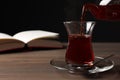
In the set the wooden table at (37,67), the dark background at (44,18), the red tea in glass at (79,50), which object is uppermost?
the dark background at (44,18)

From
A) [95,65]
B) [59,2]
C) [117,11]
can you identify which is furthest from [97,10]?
[59,2]

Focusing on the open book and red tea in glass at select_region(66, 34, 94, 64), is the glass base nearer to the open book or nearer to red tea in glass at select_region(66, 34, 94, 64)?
red tea in glass at select_region(66, 34, 94, 64)

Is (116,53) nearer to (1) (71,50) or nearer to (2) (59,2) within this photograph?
(1) (71,50)

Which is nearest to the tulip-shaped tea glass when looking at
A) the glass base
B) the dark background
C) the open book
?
the glass base

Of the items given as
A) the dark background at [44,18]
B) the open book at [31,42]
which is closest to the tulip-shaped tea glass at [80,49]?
the open book at [31,42]

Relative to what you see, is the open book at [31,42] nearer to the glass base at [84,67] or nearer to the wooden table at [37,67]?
the wooden table at [37,67]

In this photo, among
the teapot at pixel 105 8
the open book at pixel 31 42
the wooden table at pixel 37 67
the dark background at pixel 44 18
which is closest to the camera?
the wooden table at pixel 37 67
